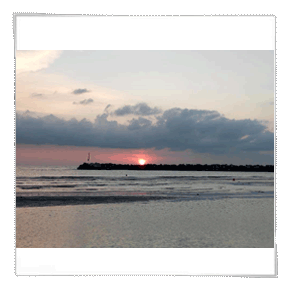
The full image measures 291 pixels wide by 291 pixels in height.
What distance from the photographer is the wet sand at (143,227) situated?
6570 mm

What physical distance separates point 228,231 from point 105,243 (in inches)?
Answer: 110

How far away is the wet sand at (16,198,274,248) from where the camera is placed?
6.57 metres

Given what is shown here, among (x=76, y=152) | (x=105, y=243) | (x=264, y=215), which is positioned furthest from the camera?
(x=76, y=152)

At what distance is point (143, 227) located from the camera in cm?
784
